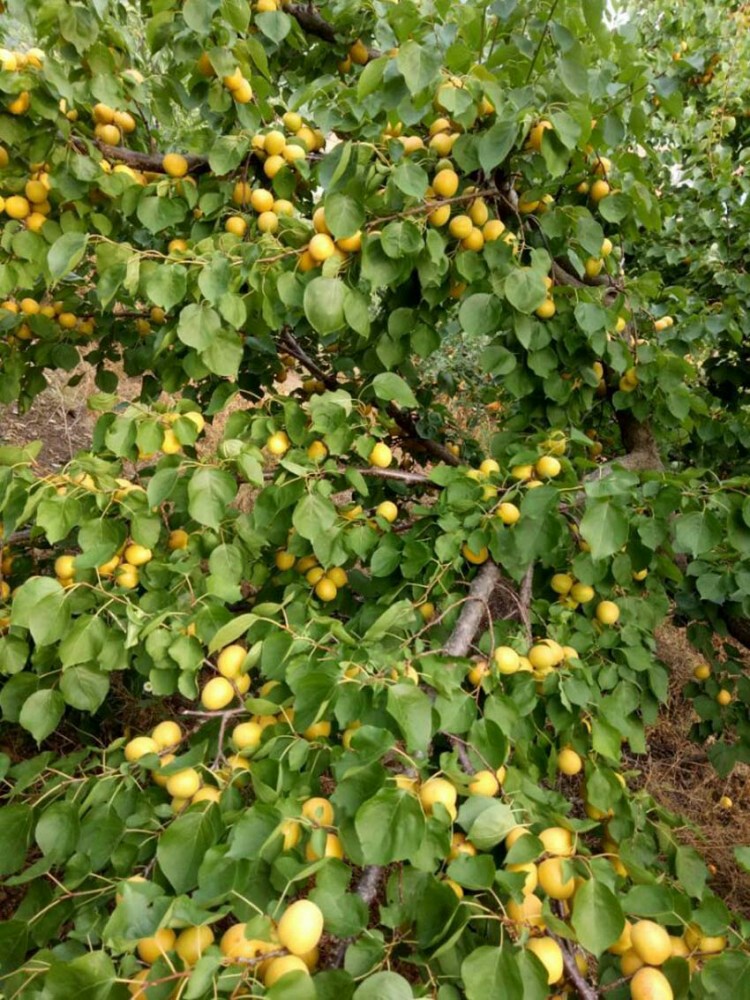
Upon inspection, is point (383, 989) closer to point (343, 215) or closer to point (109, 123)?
point (343, 215)

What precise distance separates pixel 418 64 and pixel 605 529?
3.04 ft

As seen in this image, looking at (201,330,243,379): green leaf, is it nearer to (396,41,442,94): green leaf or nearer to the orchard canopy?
the orchard canopy

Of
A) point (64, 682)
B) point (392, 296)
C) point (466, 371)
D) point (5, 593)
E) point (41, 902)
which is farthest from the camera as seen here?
point (466, 371)

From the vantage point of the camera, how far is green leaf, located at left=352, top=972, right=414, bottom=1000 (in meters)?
0.65

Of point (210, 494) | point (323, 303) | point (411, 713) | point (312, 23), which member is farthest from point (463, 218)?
point (411, 713)

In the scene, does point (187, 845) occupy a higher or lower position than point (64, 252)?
lower

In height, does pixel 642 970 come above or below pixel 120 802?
above

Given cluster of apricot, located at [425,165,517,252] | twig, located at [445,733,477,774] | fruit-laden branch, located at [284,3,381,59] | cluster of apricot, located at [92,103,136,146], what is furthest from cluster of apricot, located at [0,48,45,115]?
twig, located at [445,733,477,774]

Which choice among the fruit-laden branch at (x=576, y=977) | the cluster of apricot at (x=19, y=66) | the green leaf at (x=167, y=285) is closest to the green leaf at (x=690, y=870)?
the fruit-laden branch at (x=576, y=977)

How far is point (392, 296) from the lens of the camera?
1764mm

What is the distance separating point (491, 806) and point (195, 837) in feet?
1.29

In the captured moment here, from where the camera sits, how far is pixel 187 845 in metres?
0.82

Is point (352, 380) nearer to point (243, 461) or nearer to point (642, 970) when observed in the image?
point (243, 461)

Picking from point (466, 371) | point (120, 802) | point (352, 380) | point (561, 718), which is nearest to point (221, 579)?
point (120, 802)
